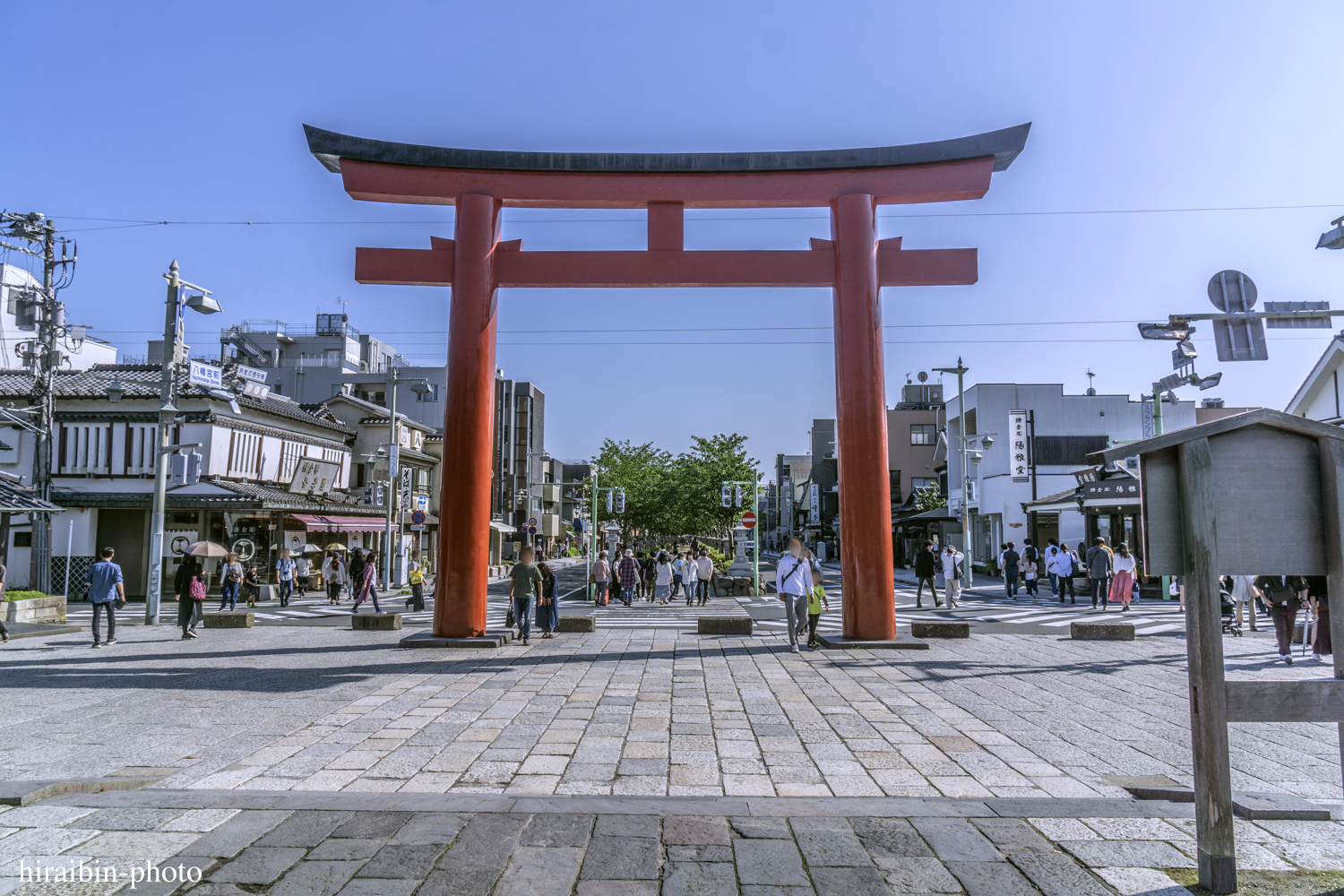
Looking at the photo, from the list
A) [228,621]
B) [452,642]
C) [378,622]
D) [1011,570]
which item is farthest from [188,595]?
[1011,570]

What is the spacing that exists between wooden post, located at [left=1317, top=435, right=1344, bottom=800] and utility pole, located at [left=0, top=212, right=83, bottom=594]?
2571cm

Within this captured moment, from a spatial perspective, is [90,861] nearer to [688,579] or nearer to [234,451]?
[688,579]

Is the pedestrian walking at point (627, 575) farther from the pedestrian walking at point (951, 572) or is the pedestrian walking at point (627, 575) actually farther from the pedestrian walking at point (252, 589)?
the pedestrian walking at point (252, 589)

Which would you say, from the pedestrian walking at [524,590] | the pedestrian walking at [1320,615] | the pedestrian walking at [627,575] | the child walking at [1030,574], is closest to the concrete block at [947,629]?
the pedestrian walking at [1320,615]

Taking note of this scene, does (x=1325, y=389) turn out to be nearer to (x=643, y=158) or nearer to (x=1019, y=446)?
(x=1019, y=446)

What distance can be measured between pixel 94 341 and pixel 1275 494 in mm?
46885

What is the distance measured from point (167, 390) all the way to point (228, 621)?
561cm

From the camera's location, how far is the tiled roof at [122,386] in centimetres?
2719

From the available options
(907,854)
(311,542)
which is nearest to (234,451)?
(311,542)

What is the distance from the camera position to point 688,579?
80.8 ft

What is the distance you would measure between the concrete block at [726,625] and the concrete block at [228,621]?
9271mm

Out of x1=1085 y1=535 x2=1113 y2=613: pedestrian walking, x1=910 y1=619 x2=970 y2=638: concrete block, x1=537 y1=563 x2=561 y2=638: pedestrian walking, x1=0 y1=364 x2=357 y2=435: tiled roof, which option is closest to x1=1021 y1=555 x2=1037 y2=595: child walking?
x1=1085 y1=535 x2=1113 y2=613: pedestrian walking

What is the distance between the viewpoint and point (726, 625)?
1433 centimetres

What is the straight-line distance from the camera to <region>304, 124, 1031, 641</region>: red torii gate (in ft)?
39.4
